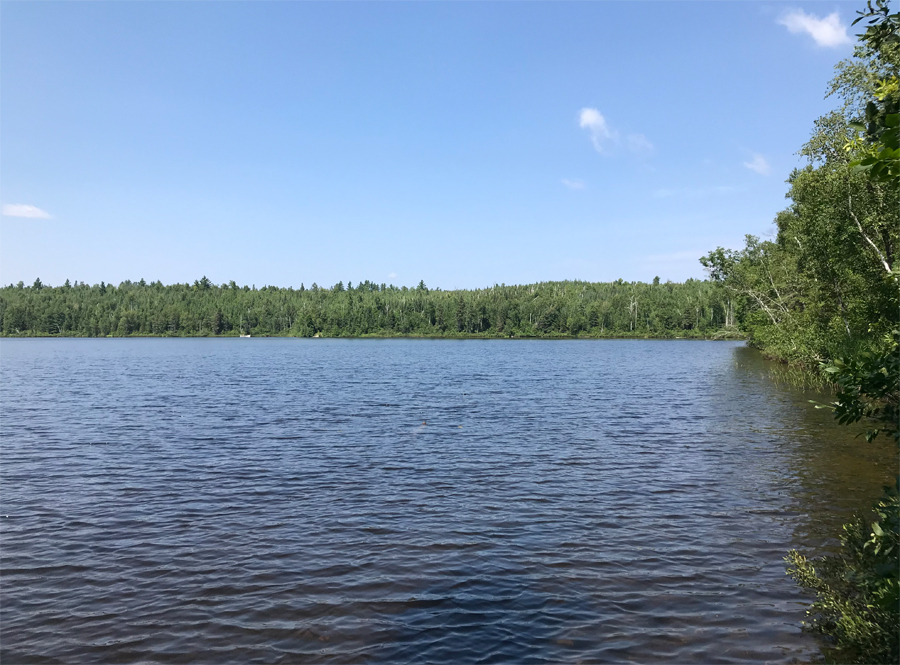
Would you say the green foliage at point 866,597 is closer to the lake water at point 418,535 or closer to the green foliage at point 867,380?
the lake water at point 418,535

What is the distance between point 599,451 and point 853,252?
17.3 meters

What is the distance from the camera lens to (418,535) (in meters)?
15.8

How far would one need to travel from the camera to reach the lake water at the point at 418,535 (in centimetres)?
1070

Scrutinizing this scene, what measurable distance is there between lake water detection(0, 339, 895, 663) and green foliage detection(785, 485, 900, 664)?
0.52m

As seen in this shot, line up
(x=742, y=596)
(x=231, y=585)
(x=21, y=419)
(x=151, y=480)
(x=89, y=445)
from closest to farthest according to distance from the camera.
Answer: (x=742, y=596) → (x=231, y=585) → (x=151, y=480) → (x=89, y=445) → (x=21, y=419)

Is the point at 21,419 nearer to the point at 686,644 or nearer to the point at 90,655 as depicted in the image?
the point at 90,655

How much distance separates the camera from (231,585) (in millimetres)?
12812

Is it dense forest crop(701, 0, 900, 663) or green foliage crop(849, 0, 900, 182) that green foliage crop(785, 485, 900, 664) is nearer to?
dense forest crop(701, 0, 900, 663)

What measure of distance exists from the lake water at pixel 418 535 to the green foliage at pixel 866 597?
0.52m

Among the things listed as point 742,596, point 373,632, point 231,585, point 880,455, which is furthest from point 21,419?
point 880,455

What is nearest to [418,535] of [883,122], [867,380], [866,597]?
[866,597]

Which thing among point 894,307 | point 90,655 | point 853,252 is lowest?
point 90,655

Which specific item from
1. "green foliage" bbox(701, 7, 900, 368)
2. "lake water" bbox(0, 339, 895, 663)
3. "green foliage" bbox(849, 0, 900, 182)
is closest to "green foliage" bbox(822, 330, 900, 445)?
"green foliage" bbox(849, 0, 900, 182)

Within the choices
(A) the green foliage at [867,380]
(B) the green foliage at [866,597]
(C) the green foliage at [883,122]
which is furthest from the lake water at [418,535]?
(C) the green foliage at [883,122]
